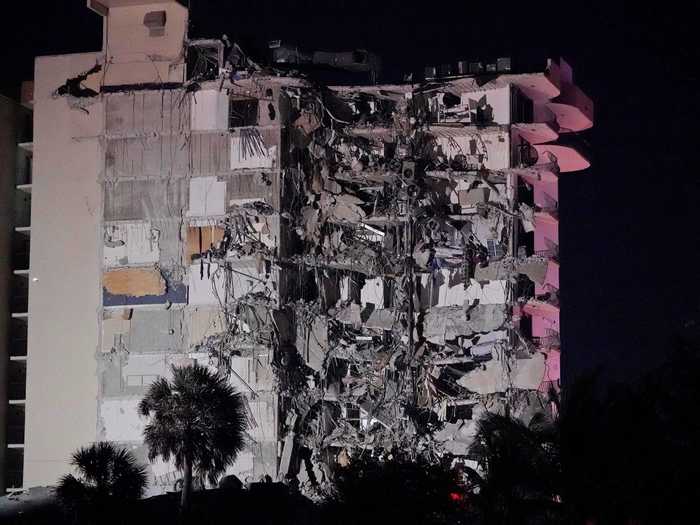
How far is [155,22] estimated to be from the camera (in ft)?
161

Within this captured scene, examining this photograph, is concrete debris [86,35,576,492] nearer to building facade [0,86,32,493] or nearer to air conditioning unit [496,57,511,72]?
air conditioning unit [496,57,511,72]

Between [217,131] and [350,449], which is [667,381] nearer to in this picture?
[350,449]

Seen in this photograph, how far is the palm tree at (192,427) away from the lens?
34.8m

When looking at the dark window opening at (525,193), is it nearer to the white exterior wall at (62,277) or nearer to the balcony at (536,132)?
the balcony at (536,132)

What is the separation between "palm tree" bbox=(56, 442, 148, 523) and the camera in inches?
1287

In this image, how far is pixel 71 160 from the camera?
50.0 meters

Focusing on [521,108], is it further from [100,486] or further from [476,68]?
[100,486]

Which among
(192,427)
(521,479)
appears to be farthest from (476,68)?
(521,479)

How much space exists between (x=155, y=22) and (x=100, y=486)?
70.2ft

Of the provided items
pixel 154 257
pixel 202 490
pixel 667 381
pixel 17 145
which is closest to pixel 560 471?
pixel 667 381

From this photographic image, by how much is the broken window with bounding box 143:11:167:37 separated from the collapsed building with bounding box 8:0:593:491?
7 centimetres

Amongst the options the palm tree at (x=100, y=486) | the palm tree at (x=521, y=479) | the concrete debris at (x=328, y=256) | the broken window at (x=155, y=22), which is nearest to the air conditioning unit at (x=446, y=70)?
the concrete debris at (x=328, y=256)

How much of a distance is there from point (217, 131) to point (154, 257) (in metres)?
5.12

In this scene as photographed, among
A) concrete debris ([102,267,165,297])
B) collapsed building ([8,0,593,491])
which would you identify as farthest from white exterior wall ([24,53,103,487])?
concrete debris ([102,267,165,297])
